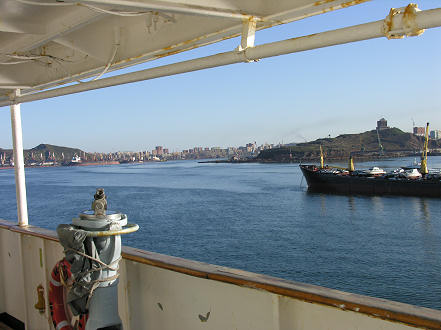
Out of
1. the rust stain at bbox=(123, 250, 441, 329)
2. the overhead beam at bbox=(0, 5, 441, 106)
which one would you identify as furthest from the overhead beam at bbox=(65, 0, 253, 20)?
the rust stain at bbox=(123, 250, 441, 329)

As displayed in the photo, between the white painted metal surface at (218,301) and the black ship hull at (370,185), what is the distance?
44084mm

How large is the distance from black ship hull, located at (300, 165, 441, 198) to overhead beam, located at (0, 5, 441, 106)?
44.4 metres

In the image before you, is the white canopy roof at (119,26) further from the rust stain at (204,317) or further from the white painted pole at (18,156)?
the rust stain at (204,317)

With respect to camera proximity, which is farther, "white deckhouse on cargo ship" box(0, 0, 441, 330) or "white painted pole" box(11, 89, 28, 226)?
"white painted pole" box(11, 89, 28, 226)

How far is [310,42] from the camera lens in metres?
1.59

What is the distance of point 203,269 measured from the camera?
2111 mm

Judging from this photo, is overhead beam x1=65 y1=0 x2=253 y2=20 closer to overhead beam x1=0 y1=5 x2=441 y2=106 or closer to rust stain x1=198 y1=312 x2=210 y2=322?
overhead beam x1=0 y1=5 x2=441 y2=106

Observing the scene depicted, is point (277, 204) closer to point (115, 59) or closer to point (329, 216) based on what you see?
point (329, 216)

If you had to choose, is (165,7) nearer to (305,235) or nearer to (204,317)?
→ (204,317)

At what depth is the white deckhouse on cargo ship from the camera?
1.56 metres

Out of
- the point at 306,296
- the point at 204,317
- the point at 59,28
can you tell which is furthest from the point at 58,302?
the point at 59,28

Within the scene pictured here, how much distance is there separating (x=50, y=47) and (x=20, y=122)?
1211mm

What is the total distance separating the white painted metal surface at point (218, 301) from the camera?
1547 millimetres

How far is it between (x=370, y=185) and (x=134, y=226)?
4753 centimetres
